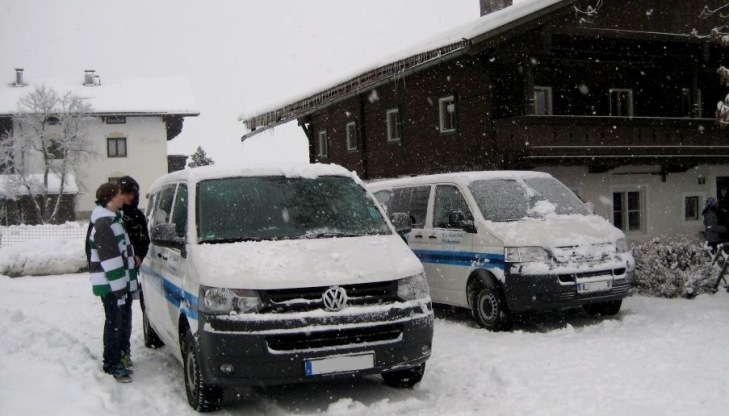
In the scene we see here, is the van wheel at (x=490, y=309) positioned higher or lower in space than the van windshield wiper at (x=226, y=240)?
lower

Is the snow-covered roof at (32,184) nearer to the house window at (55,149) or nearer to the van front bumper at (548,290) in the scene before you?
the house window at (55,149)

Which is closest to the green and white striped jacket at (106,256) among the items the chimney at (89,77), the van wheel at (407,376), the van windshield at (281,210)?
the van windshield at (281,210)

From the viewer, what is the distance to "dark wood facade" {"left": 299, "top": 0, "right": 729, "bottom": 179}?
1733 centimetres

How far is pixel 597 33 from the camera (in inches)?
721

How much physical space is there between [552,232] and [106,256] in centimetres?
492

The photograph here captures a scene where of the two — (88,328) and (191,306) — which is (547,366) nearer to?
(191,306)

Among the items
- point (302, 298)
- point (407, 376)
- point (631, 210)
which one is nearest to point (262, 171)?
point (302, 298)

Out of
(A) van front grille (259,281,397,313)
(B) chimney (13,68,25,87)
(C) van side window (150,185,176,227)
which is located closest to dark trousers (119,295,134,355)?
(C) van side window (150,185,176,227)

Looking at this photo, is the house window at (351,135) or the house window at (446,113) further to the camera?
the house window at (351,135)

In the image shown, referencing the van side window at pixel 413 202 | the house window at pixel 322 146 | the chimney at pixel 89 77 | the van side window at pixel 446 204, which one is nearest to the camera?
the van side window at pixel 446 204

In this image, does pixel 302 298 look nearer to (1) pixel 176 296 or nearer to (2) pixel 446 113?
(1) pixel 176 296

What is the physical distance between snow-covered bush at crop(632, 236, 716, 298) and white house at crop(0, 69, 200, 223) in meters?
41.8

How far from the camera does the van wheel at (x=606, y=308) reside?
8.98 m

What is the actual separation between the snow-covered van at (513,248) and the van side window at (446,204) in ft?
0.04
